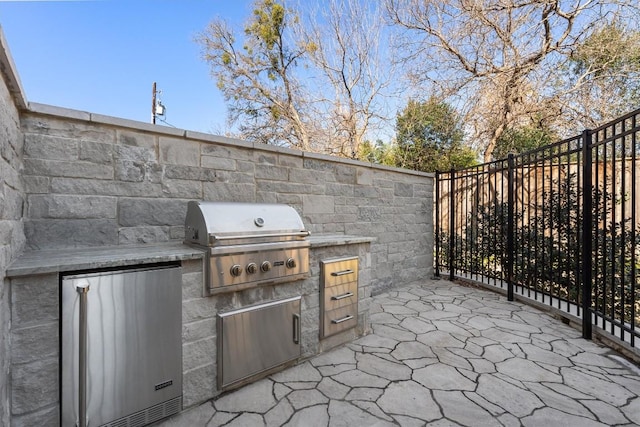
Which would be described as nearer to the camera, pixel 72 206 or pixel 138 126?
pixel 72 206

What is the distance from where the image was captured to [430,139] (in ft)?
32.2

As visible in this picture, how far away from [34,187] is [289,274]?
1.85 m

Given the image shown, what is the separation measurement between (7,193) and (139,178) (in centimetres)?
98

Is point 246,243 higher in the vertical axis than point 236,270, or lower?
higher

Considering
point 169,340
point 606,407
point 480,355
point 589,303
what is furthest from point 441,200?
point 169,340

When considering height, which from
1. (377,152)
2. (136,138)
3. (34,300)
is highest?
(377,152)

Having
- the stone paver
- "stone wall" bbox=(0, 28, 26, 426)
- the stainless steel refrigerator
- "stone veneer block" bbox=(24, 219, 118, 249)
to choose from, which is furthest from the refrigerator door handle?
"stone veneer block" bbox=(24, 219, 118, 249)

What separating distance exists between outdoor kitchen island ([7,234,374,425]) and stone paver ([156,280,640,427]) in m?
0.23

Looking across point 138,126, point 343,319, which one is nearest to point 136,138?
point 138,126

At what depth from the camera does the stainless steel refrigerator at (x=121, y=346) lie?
4.99 feet

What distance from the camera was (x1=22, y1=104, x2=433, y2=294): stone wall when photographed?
2113 mm

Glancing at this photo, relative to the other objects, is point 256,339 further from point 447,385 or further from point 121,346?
point 447,385

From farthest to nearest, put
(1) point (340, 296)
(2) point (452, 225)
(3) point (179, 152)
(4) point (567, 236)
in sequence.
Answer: (2) point (452, 225)
(4) point (567, 236)
(1) point (340, 296)
(3) point (179, 152)

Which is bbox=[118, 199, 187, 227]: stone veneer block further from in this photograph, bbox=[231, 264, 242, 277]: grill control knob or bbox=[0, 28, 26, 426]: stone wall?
bbox=[231, 264, 242, 277]: grill control knob
